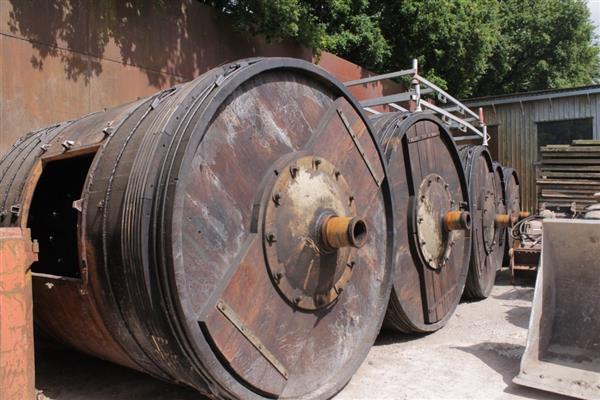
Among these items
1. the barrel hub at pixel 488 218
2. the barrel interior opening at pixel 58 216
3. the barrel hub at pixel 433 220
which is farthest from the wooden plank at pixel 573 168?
the barrel interior opening at pixel 58 216

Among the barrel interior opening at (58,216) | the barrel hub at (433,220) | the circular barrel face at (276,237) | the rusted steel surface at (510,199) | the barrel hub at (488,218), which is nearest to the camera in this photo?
the circular barrel face at (276,237)

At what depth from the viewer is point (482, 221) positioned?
6656 millimetres

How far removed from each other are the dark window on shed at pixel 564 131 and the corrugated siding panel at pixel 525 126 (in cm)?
15

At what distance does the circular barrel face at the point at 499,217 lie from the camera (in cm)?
714

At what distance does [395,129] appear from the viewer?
4.57 metres

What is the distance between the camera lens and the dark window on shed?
13.9 meters

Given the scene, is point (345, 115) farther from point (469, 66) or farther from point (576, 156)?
point (469, 66)

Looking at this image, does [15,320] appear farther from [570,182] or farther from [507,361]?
[570,182]

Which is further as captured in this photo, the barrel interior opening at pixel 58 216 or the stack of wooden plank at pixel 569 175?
the stack of wooden plank at pixel 569 175

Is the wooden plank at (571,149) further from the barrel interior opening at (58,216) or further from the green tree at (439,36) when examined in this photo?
the barrel interior opening at (58,216)

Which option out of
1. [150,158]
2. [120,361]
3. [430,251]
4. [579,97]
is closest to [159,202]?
[150,158]

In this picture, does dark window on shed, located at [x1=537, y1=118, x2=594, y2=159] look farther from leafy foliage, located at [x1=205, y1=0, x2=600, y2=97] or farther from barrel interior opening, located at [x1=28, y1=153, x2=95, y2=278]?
barrel interior opening, located at [x1=28, y1=153, x2=95, y2=278]

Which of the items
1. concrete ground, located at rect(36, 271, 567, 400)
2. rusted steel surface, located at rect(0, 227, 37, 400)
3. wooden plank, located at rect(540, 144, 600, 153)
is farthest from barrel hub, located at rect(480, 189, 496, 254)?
rusted steel surface, located at rect(0, 227, 37, 400)

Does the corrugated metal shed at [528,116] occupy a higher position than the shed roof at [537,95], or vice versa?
the shed roof at [537,95]
